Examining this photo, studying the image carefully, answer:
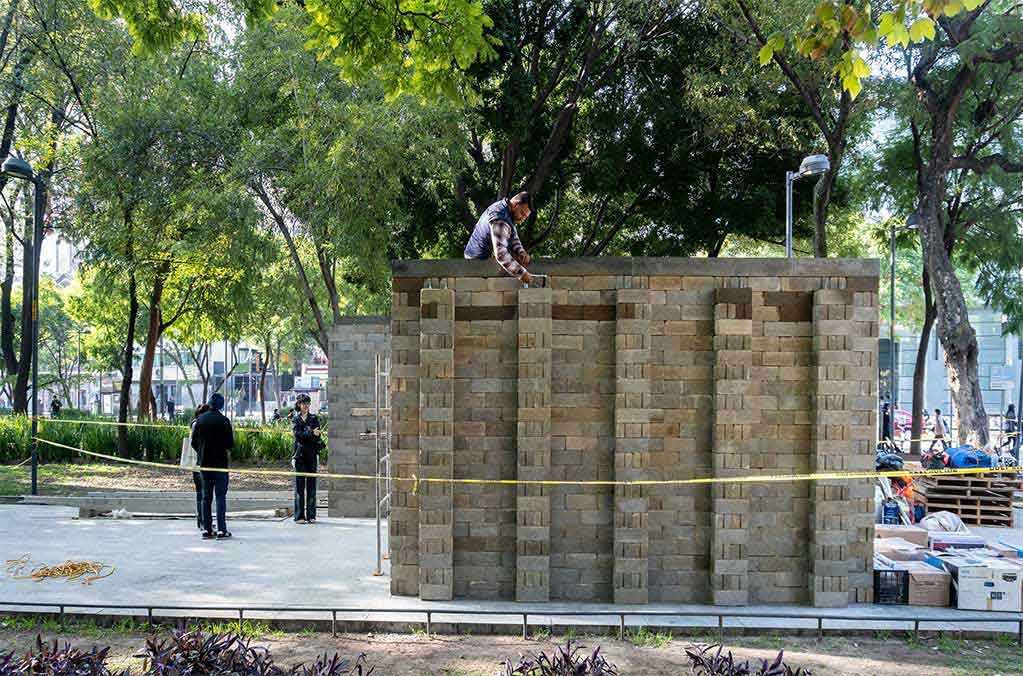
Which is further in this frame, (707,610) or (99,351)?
(99,351)

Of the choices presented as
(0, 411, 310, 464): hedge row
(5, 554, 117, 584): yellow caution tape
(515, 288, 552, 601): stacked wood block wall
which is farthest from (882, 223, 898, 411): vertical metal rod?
(5, 554, 117, 584): yellow caution tape

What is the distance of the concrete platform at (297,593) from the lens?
7.64m

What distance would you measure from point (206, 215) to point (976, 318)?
167 feet

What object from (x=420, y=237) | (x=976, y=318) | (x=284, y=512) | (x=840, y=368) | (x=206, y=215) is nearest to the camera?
(x=840, y=368)

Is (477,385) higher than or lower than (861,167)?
lower

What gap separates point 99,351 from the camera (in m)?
44.6

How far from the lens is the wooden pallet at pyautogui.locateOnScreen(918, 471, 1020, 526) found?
13352mm

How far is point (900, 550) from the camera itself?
9.28 metres

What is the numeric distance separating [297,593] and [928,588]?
642cm

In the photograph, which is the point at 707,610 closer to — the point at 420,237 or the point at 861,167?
the point at 420,237

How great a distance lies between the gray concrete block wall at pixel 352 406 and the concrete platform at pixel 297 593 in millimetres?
1483

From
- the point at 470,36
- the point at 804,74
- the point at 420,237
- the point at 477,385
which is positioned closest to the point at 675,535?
the point at 477,385

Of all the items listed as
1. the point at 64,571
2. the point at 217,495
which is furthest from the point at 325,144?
the point at 64,571

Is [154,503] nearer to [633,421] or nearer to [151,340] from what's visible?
[633,421]
